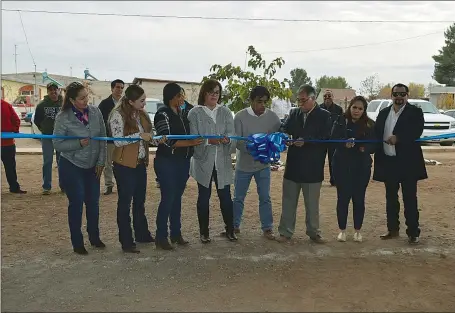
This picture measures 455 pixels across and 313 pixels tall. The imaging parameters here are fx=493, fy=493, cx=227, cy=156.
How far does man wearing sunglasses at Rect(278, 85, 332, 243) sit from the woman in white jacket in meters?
0.73

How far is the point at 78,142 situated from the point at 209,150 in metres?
1.46

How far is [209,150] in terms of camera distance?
18.9 ft

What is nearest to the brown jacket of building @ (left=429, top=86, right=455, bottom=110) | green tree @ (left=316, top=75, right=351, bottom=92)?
building @ (left=429, top=86, right=455, bottom=110)

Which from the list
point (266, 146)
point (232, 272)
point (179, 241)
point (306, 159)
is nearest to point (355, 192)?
point (306, 159)

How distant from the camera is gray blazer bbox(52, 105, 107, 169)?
5.35 metres

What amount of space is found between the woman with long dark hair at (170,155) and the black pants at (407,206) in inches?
98.8

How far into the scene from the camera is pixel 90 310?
3.93m

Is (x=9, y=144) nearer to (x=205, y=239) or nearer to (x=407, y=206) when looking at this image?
(x=205, y=239)

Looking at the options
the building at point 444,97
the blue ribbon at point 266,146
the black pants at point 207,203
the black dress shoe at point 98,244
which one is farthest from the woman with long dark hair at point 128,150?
the building at point 444,97

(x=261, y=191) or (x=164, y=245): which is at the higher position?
(x=261, y=191)

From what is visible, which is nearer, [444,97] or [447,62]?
[444,97]

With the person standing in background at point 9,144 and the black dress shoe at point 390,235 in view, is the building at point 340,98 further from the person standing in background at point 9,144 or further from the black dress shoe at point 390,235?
the person standing in background at point 9,144

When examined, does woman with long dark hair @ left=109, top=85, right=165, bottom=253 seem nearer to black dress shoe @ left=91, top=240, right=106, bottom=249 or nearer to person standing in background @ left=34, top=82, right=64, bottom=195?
black dress shoe @ left=91, top=240, right=106, bottom=249

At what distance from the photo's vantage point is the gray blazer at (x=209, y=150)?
18.8ft
